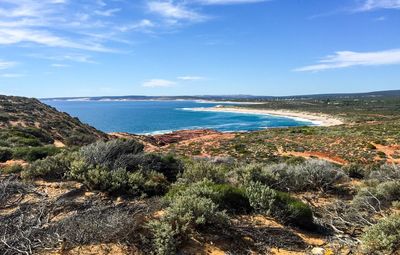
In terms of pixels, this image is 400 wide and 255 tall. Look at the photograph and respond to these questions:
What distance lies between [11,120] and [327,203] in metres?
33.9

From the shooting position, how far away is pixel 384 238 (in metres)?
4.93

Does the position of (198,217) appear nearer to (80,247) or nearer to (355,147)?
(80,247)

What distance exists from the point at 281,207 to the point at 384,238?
2.10m

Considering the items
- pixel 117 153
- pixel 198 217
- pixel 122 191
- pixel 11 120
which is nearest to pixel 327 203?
pixel 198 217

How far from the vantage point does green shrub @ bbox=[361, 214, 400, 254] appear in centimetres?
495

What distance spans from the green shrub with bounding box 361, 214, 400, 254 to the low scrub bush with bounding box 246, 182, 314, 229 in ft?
4.13

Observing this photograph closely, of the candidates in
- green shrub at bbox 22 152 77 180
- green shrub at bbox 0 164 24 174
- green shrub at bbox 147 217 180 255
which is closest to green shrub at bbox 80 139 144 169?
green shrub at bbox 22 152 77 180

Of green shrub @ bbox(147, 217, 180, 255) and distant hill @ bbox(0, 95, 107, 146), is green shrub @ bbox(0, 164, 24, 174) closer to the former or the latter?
green shrub @ bbox(147, 217, 180, 255)

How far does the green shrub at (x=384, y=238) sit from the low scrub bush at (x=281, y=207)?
1258 millimetres

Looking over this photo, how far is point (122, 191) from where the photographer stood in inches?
306

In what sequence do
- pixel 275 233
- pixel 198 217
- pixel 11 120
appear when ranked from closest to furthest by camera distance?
pixel 198 217
pixel 275 233
pixel 11 120

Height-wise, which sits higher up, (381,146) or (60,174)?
(60,174)

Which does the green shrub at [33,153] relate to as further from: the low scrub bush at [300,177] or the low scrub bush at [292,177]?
the low scrub bush at [300,177]

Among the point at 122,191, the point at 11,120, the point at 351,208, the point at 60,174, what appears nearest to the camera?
the point at 351,208
